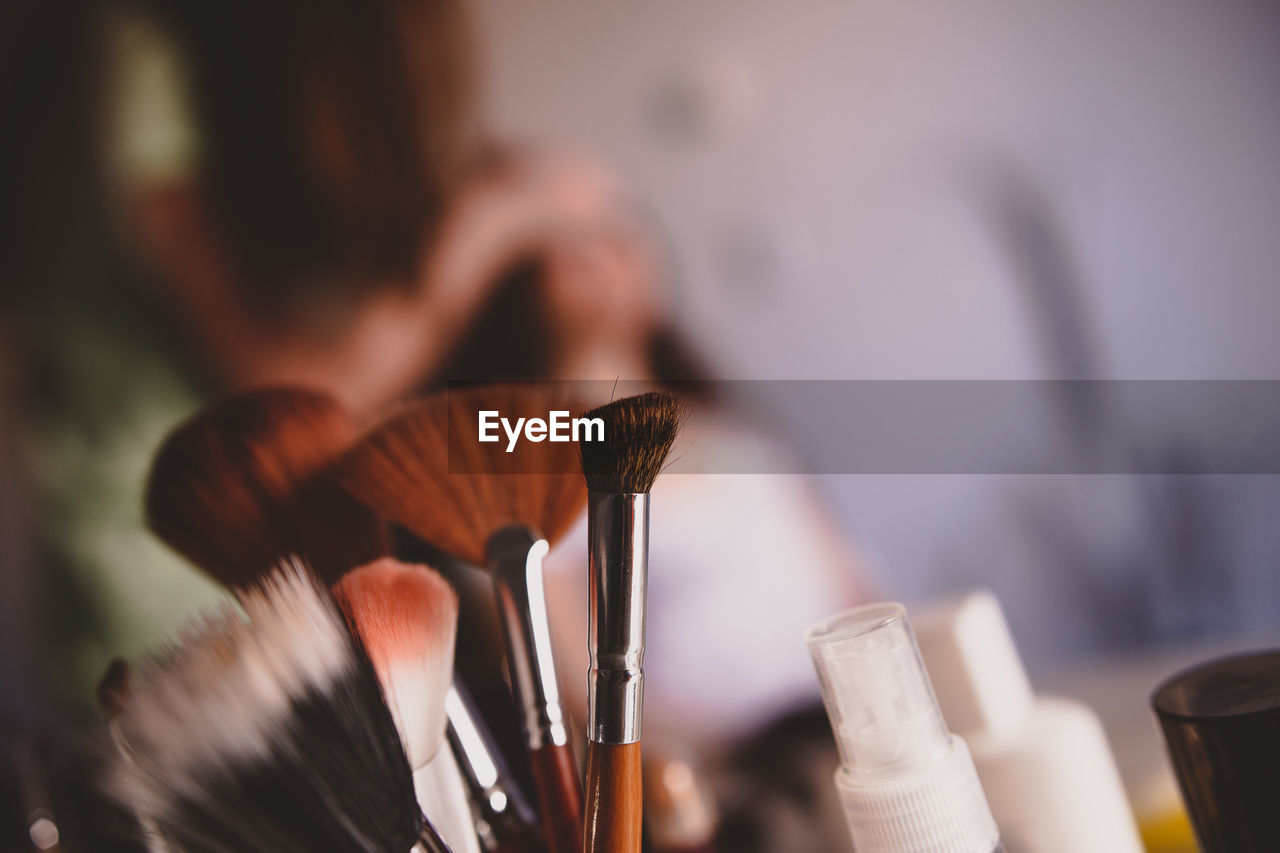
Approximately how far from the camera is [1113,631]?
415mm

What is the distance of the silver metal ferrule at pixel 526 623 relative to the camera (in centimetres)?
37

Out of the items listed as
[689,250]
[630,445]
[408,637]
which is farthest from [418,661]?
[689,250]

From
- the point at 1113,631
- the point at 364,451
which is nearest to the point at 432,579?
the point at 364,451

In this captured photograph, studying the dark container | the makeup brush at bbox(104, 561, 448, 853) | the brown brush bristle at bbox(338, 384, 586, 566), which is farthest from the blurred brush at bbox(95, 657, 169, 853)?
the dark container

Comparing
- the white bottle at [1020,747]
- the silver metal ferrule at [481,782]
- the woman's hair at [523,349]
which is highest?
the woman's hair at [523,349]

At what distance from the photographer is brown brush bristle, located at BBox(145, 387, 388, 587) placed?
0.38 metres

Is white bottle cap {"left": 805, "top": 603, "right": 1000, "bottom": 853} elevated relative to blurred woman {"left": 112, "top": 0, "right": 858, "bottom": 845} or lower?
lower

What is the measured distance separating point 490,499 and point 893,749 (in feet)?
0.63

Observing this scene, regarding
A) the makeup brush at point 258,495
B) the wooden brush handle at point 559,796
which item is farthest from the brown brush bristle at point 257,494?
the wooden brush handle at point 559,796

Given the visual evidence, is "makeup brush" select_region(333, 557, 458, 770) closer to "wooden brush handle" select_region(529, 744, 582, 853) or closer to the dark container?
"wooden brush handle" select_region(529, 744, 582, 853)

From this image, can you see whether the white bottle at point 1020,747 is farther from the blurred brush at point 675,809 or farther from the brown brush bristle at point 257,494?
the brown brush bristle at point 257,494

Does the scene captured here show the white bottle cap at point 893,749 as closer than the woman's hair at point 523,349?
Yes

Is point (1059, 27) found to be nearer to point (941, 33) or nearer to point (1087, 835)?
point (941, 33)

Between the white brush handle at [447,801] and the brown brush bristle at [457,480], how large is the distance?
8 cm
